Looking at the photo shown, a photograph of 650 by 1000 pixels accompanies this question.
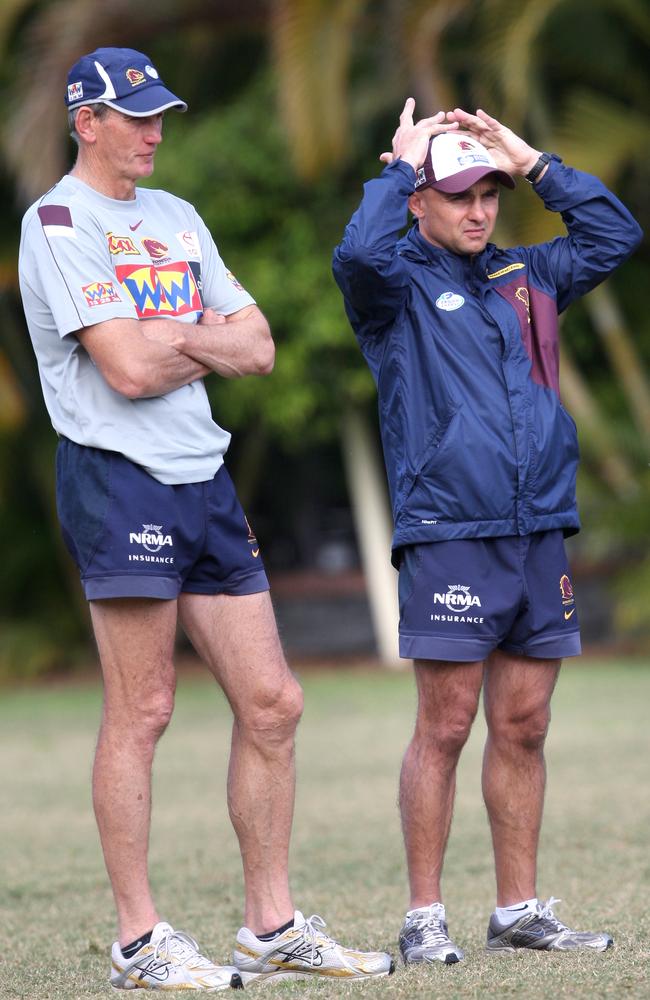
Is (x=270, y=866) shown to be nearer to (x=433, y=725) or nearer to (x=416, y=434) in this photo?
(x=433, y=725)

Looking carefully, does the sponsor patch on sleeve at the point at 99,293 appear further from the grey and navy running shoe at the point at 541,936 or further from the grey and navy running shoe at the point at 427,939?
the grey and navy running shoe at the point at 541,936

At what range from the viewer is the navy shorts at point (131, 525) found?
4.39 m

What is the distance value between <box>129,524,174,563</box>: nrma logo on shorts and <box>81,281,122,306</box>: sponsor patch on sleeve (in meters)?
0.64

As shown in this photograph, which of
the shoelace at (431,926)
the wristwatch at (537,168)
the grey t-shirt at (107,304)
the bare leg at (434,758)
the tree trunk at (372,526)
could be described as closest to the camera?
the grey t-shirt at (107,304)

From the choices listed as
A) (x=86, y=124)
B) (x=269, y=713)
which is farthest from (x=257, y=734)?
(x=86, y=124)

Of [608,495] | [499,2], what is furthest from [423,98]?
[608,495]

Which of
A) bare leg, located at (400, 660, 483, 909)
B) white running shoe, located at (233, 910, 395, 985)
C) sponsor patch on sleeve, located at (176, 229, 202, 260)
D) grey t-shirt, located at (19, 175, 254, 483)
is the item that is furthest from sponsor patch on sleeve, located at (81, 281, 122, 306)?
white running shoe, located at (233, 910, 395, 985)

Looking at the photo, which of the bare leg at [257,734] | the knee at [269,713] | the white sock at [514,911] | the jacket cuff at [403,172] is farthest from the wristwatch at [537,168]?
the white sock at [514,911]

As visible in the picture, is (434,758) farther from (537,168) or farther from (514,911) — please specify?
(537,168)

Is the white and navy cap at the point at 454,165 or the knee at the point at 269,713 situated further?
the white and navy cap at the point at 454,165

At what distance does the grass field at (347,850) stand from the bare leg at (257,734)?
14.2 inches

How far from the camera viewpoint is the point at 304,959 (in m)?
4.43

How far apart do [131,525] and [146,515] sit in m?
0.05

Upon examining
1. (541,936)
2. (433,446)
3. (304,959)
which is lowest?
(541,936)
